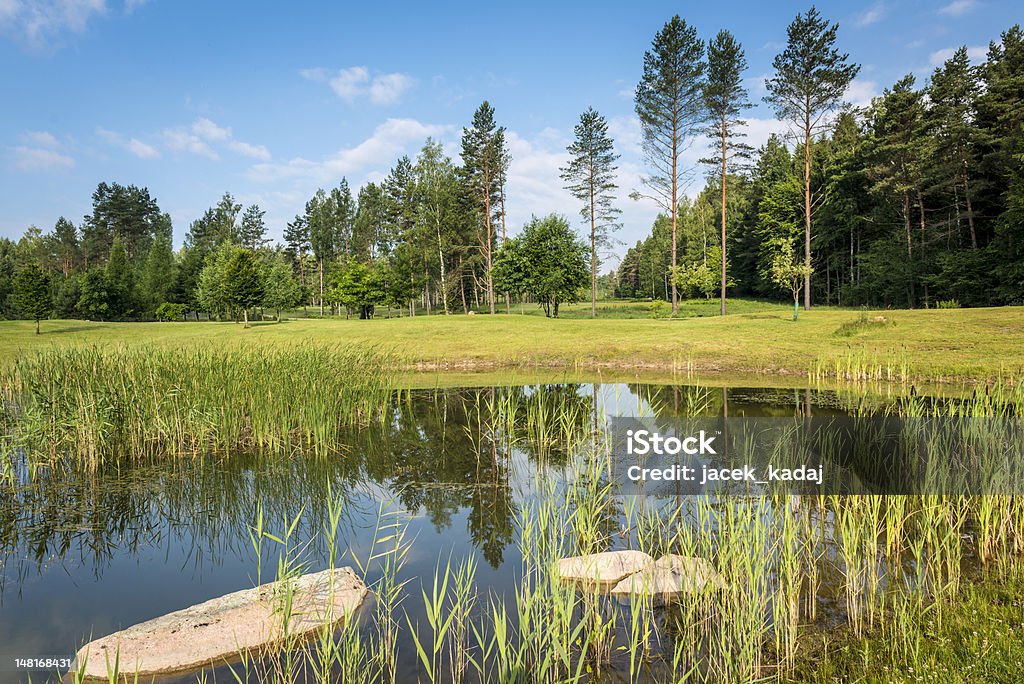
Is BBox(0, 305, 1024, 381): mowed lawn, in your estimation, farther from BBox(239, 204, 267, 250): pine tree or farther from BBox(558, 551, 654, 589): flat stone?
BBox(239, 204, 267, 250): pine tree

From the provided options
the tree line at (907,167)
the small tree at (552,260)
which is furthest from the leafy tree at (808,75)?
the small tree at (552,260)

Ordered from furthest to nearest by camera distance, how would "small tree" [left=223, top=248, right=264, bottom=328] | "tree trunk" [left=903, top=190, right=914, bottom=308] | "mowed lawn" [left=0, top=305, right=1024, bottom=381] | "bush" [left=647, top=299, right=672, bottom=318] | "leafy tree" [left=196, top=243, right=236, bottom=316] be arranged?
"leafy tree" [left=196, top=243, right=236, bottom=316], "bush" [left=647, top=299, right=672, bottom=318], "small tree" [left=223, top=248, right=264, bottom=328], "tree trunk" [left=903, top=190, right=914, bottom=308], "mowed lawn" [left=0, top=305, right=1024, bottom=381]

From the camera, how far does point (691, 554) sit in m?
3.87

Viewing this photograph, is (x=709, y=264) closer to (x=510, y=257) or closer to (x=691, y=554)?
(x=510, y=257)

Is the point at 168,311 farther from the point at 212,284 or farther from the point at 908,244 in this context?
the point at 908,244

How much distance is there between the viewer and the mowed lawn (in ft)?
52.5

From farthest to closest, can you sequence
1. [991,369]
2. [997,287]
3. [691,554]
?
1. [997,287]
2. [991,369]
3. [691,554]

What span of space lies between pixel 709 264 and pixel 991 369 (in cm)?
5102

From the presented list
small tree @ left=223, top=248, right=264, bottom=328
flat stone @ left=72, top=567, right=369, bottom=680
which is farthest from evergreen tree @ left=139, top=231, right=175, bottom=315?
flat stone @ left=72, top=567, right=369, bottom=680

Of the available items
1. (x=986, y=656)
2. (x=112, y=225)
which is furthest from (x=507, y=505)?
(x=112, y=225)

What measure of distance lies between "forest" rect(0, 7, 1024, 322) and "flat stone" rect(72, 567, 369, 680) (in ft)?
112

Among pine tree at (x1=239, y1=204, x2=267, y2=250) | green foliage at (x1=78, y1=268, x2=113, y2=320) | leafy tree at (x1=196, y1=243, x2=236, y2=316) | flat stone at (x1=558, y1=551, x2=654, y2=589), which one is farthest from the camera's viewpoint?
pine tree at (x1=239, y1=204, x2=267, y2=250)

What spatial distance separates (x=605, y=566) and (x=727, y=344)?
59.5ft

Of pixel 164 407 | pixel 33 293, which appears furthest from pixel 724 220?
pixel 33 293
